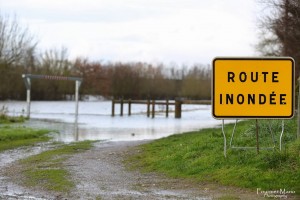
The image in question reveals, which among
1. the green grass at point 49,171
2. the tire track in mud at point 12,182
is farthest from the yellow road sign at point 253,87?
the tire track in mud at point 12,182

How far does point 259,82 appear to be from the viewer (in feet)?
32.6

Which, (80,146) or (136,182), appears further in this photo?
(80,146)

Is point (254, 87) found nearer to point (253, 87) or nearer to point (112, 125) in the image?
point (253, 87)

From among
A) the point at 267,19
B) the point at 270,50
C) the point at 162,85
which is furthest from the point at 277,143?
the point at 162,85

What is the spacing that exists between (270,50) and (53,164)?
35796 mm

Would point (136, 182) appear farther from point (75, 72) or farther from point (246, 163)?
point (75, 72)

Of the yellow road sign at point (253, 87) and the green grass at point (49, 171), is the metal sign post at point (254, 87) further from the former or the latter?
the green grass at point (49, 171)

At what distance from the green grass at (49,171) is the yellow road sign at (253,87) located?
3.07 m

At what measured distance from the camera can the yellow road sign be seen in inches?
390

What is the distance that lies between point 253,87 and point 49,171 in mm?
4352

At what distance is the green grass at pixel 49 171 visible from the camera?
922 cm

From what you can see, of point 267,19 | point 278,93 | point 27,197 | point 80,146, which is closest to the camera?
point 27,197

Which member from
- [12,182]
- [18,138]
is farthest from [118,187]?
[18,138]

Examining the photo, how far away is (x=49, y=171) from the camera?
1088 cm
